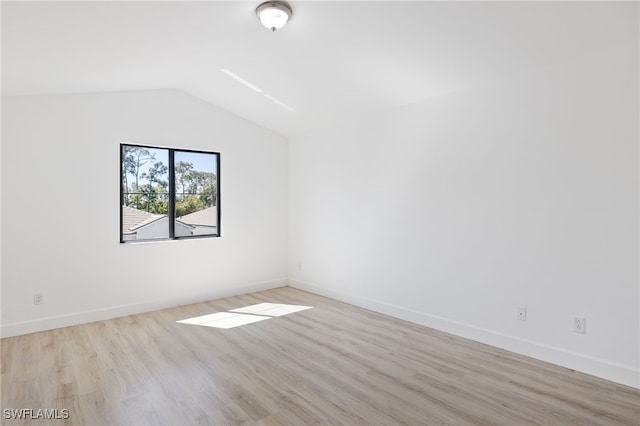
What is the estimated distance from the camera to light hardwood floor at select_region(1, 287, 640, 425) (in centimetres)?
224

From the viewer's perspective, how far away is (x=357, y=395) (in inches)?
97.2

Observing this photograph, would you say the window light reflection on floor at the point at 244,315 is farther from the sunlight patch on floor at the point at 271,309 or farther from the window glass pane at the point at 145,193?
the window glass pane at the point at 145,193

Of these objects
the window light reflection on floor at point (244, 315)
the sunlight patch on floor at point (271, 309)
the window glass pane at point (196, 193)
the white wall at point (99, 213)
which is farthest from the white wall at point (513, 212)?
the window glass pane at point (196, 193)

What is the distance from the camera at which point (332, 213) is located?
5.05m

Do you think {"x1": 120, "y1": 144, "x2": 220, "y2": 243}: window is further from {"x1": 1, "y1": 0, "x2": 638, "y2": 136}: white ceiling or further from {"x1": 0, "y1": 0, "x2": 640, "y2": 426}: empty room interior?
{"x1": 1, "y1": 0, "x2": 638, "y2": 136}: white ceiling

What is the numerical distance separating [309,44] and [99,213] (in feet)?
9.41

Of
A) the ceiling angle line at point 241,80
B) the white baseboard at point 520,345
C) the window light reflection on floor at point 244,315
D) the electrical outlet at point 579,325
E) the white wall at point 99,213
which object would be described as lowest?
the window light reflection on floor at point 244,315

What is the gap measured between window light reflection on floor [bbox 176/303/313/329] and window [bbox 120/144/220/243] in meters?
1.16

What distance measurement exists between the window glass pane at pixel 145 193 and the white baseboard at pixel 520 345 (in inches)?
104

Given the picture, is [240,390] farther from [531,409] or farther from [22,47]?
[22,47]

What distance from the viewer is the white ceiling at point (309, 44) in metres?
2.36

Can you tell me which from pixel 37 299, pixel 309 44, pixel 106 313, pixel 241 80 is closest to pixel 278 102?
pixel 241 80

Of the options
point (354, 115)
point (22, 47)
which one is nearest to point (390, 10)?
point (354, 115)

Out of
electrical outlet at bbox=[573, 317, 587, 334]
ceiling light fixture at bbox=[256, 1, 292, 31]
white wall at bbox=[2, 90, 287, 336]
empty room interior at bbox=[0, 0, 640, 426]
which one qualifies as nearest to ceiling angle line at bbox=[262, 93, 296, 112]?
empty room interior at bbox=[0, 0, 640, 426]
